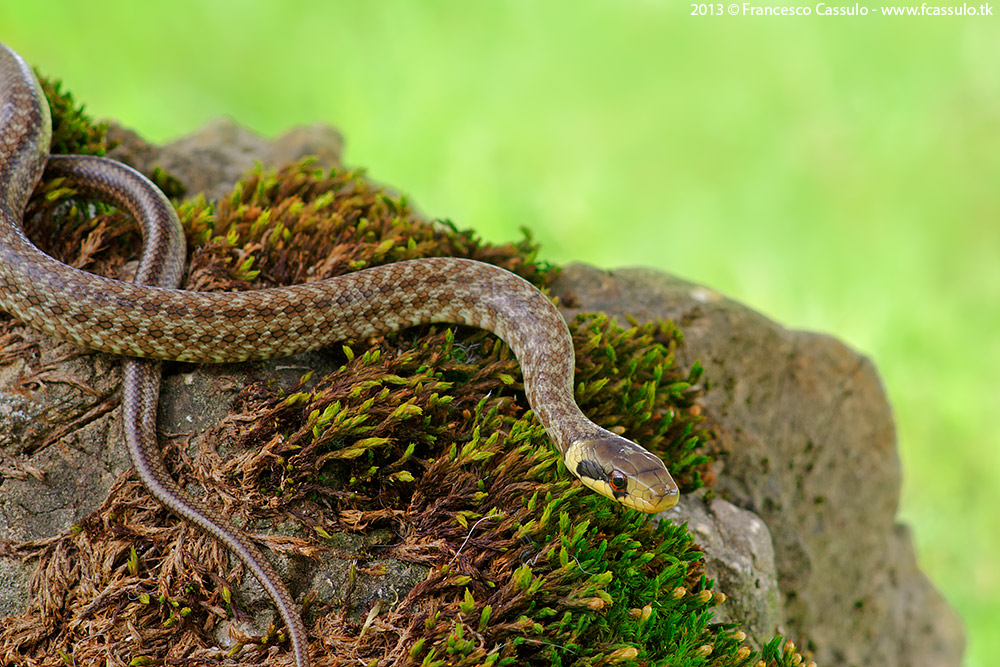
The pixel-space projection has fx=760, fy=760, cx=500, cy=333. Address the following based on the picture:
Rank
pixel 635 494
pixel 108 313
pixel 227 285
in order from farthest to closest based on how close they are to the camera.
A: pixel 227 285
pixel 108 313
pixel 635 494

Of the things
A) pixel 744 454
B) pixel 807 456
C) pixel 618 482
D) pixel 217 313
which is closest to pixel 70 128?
pixel 217 313

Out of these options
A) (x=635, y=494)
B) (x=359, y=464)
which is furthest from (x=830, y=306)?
(x=359, y=464)

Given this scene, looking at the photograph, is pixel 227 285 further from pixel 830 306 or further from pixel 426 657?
pixel 830 306

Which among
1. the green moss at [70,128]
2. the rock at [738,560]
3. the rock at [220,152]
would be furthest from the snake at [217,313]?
the rock at [220,152]

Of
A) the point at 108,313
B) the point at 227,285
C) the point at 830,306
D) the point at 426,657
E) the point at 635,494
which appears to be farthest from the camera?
the point at 830,306

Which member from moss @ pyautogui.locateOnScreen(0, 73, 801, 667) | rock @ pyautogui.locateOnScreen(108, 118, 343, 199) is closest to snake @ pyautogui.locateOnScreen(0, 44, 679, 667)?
moss @ pyautogui.locateOnScreen(0, 73, 801, 667)

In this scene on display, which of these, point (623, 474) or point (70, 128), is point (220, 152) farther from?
point (623, 474)

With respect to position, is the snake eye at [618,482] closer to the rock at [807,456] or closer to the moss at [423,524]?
the moss at [423,524]
